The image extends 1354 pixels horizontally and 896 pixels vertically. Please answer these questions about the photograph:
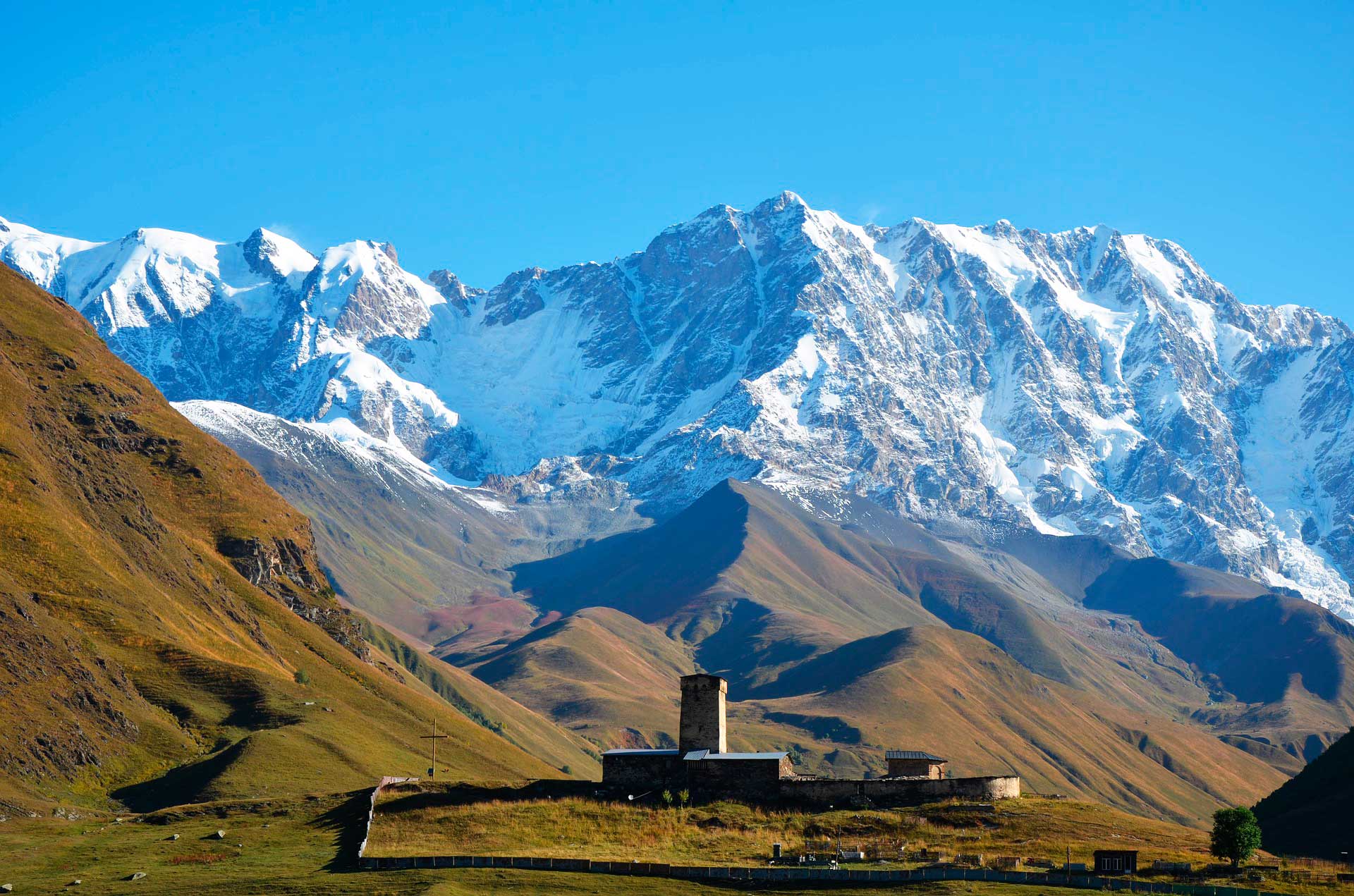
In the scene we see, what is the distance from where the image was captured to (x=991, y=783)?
100 meters

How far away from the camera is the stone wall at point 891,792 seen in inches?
3875

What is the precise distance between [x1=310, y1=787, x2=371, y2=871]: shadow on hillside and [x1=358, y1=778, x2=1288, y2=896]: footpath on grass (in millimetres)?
1136

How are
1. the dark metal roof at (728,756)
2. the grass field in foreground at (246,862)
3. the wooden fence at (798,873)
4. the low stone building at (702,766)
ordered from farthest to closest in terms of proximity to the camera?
the dark metal roof at (728,756), the low stone building at (702,766), the grass field in foreground at (246,862), the wooden fence at (798,873)

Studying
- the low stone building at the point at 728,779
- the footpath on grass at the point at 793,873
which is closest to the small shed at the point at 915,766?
the low stone building at the point at 728,779

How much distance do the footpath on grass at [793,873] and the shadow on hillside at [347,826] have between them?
1.14 metres

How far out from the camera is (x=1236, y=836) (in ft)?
278

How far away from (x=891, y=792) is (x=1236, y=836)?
21.9 metres

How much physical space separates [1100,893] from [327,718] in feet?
428

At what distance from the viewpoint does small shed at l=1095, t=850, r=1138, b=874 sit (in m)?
80.4

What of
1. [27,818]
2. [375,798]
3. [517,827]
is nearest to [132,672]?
Result: [27,818]

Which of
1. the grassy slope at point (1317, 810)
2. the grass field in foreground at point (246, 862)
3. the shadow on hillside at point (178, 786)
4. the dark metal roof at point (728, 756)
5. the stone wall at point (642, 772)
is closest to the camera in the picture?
the grass field in foreground at point (246, 862)

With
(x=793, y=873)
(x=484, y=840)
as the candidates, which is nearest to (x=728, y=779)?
(x=484, y=840)

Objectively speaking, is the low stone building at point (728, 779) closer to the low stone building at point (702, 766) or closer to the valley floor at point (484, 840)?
the low stone building at point (702, 766)

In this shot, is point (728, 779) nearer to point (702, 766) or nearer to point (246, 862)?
point (702, 766)
